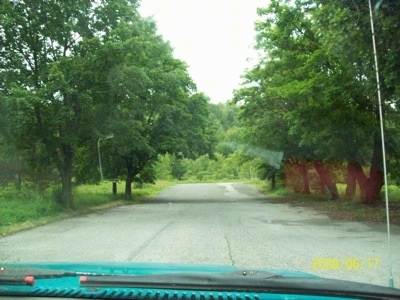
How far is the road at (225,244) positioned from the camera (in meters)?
8.68

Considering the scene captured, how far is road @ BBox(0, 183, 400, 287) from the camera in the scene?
8.68m

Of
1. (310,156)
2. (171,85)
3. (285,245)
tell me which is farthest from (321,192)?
(285,245)

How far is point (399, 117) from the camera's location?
63.3 ft

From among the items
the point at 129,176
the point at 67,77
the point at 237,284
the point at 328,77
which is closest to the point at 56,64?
the point at 67,77

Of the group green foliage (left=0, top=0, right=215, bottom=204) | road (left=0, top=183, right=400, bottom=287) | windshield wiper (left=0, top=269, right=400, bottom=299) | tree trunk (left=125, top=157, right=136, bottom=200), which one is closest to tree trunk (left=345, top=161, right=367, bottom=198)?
road (left=0, top=183, right=400, bottom=287)

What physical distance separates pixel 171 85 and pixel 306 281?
23.7 metres

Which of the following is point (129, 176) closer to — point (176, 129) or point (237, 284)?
point (176, 129)

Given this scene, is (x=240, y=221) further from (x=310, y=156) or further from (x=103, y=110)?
(x=310, y=156)

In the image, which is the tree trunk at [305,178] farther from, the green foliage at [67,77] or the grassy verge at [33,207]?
the green foliage at [67,77]

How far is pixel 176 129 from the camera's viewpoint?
3350cm
